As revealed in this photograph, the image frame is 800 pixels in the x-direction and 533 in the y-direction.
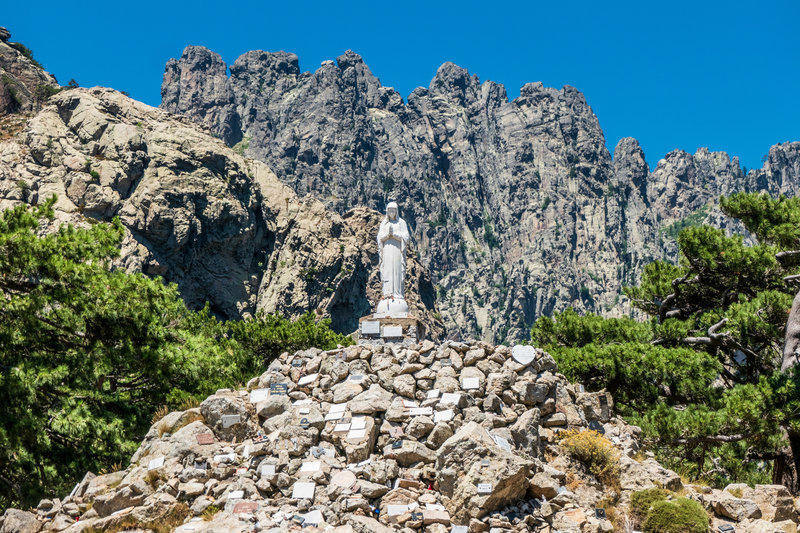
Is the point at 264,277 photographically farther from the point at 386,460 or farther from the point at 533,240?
the point at 533,240

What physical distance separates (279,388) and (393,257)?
683cm

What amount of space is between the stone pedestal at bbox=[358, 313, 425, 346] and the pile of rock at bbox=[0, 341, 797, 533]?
8.29 feet

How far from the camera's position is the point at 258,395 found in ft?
46.0

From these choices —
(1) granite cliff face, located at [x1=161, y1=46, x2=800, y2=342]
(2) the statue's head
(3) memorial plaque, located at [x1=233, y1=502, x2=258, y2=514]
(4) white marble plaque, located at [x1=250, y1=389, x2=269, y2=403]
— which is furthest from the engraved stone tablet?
(1) granite cliff face, located at [x1=161, y1=46, x2=800, y2=342]

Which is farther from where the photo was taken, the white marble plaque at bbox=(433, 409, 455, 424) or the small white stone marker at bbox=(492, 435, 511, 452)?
the white marble plaque at bbox=(433, 409, 455, 424)

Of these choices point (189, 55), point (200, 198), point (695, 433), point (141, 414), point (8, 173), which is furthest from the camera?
point (189, 55)

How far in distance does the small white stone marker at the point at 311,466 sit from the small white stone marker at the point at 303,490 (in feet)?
1.05

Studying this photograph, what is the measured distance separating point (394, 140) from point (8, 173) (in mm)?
108049

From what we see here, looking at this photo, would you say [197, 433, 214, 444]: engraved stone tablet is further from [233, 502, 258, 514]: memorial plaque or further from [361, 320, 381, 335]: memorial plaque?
[361, 320, 381, 335]: memorial plaque

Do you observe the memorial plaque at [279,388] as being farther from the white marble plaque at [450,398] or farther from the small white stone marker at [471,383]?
the small white stone marker at [471,383]

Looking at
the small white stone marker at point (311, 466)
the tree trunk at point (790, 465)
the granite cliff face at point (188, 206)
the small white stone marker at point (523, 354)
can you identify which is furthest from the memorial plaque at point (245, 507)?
the granite cliff face at point (188, 206)

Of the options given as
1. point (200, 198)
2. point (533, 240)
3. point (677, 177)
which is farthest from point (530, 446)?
point (677, 177)

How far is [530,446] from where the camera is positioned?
12.7m

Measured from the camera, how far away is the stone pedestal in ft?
57.2
